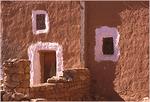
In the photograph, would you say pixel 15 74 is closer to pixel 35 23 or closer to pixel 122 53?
pixel 122 53

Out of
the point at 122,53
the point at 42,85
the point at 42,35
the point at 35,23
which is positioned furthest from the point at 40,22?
the point at 42,85

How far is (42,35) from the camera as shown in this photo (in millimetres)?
16344

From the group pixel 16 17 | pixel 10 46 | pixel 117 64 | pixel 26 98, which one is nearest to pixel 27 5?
pixel 16 17

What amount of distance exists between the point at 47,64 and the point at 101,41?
116 inches

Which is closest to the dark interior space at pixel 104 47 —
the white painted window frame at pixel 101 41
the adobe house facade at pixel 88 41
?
the adobe house facade at pixel 88 41

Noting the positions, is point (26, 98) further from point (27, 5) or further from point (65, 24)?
point (27, 5)

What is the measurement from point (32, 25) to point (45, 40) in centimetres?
88

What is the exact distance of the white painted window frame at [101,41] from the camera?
14.4 m

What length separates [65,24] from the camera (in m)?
15.6

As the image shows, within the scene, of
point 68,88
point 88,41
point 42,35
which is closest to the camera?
point 68,88

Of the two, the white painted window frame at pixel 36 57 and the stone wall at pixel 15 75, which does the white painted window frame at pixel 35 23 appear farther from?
the stone wall at pixel 15 75

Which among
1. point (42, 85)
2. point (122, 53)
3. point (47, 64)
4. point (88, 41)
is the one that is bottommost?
point (42, 85)

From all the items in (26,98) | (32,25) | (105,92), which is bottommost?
(105,92)

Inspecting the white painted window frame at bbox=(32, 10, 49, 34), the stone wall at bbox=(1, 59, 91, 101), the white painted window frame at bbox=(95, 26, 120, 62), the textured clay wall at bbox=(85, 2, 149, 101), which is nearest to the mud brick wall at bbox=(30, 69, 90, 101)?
the stone wall at bbox=(1, 59, 91, 101)
